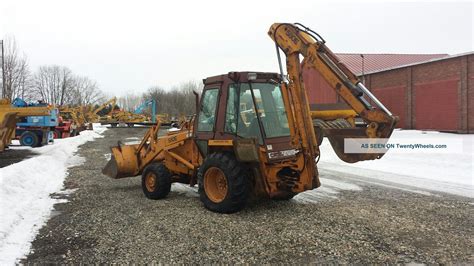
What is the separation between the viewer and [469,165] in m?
12.0

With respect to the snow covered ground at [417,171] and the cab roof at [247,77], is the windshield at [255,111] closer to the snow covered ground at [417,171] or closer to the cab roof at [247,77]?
the cab roof at [247,77]

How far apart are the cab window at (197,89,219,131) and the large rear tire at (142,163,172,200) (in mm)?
1205

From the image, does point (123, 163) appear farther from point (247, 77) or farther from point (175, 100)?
point (175, 100)

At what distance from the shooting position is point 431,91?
23.5 m

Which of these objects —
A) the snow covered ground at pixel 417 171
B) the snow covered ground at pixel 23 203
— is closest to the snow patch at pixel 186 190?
the snow covered ground at pixel 23 203

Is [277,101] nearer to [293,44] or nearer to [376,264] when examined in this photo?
[293,44]

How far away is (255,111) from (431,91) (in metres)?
20.6

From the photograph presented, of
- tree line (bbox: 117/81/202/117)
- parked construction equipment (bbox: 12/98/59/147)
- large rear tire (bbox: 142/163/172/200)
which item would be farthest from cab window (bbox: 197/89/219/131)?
tree line (bbox: 117/81/202/117)

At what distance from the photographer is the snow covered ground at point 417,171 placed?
935 centimetres

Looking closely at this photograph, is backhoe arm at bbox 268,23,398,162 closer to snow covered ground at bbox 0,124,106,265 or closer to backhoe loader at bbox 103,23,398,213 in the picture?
backhoe loader at bbox 103,23,398,213

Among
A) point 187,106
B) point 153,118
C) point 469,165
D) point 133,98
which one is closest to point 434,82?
point 469,165

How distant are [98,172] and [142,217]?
599 centimetres

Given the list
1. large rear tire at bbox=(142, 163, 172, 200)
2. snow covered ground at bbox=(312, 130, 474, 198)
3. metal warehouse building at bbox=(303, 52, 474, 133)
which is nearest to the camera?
large rear tire at bbox=(142, 163, 172, 200)

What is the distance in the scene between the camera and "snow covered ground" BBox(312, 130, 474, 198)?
9352mm
